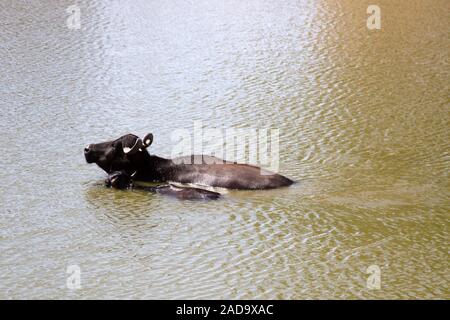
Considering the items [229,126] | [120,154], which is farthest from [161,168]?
[229,126]

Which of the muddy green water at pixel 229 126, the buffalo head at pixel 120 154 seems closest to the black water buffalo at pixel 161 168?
the buffalo head at pixel 120 154

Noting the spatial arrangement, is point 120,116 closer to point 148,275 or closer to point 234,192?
point 234,192

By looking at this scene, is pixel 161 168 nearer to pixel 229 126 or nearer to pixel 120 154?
pixel 120 154

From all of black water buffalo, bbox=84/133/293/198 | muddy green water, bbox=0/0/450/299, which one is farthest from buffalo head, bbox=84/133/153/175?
muddy green water, bbox=0/0/450/299

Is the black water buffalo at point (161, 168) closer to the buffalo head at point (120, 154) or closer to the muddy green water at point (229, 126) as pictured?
the buffalo head at point (120, 154)

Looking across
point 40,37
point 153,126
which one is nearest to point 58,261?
point 153,126

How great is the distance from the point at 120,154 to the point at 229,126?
4.05ft

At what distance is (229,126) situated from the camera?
7.47m

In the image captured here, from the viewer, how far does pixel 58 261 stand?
17.0 feet

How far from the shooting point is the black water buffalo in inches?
250

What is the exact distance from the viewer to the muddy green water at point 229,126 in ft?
16.8

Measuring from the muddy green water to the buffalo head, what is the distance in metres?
0.15

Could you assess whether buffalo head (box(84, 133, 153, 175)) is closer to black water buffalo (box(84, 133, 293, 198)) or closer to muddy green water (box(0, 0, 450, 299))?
black water buffalo (box(84, 133, 293, 198))
